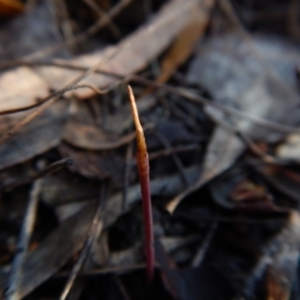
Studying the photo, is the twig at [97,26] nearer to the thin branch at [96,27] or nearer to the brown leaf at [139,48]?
the thin branch at [96,27]

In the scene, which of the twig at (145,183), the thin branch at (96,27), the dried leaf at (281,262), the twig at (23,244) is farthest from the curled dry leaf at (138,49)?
the dried leaf at (281,262)

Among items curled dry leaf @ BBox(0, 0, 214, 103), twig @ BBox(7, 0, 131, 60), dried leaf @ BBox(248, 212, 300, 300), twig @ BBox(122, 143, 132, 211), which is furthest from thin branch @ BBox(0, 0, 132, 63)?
dried leaf @ BBox(248, 212, 300, 300)

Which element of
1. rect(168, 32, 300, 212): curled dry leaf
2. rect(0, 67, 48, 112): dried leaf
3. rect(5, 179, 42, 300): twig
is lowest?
rect(168, 32, 300, 212): curled dry leaf

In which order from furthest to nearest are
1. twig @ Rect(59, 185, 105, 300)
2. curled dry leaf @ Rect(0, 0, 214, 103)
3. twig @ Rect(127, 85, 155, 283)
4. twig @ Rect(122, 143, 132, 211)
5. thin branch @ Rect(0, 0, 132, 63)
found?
thin branch @ Rect(0, 0, 132, 63)
curled dry leaf @ Rect(0, 0, 214, 103)
twig @ Rect(122, 143, 132, 211)
twig @ Rect(59, 185, 105, 300)
twig @ Rect(127, 85, 155, 283)

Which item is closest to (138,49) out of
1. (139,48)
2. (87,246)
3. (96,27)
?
(139,48)

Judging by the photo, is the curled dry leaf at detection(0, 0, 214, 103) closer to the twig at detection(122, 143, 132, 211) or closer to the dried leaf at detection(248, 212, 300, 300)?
the twig at detection(122, 143, 132, 211)

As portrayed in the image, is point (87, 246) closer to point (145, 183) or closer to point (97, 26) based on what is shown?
point (145, 183)

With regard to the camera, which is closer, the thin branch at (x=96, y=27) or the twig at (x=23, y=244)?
the twig at (x=23, y=244)

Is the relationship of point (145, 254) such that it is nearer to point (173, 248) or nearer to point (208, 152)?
point (173, 248)
